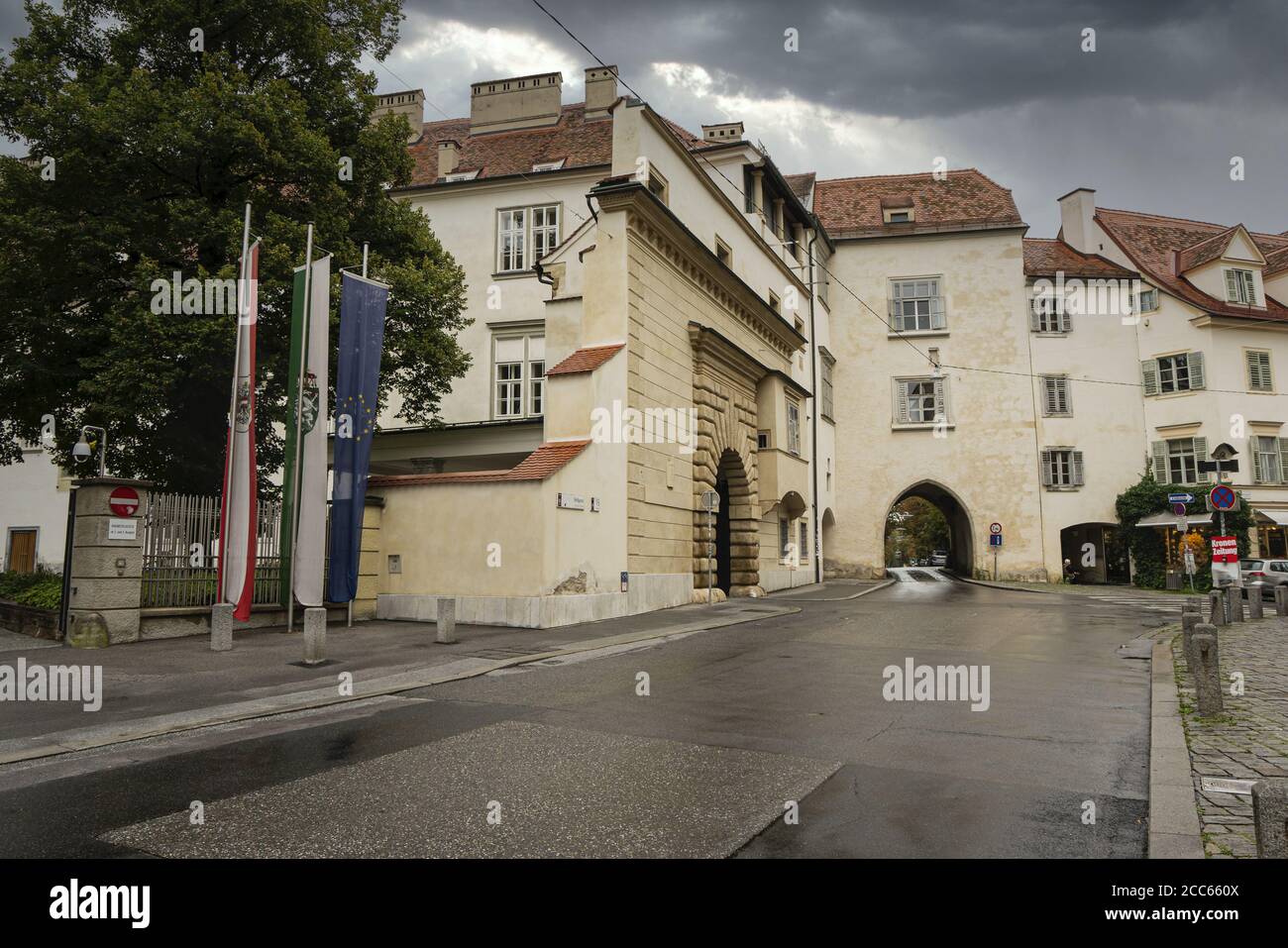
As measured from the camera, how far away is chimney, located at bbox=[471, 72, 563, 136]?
112 feet

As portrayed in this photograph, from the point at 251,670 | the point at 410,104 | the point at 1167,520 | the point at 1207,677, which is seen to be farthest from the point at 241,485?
the point at 1167,520

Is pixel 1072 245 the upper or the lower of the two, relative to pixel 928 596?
upper

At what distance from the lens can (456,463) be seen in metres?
27.1

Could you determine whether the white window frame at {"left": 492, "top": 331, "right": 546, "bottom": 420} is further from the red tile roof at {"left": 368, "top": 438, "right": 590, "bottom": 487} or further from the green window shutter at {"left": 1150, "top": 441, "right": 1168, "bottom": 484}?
the green window shutter at {"left": 1150, "top": 441, "right": 1168, "bottom": 484}

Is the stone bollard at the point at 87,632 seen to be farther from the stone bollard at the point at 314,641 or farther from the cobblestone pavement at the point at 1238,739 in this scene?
the cobblestone pavement at the point at 1238,739

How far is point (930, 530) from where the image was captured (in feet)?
246

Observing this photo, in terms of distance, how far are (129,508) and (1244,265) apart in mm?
40778

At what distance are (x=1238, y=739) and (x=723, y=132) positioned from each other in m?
30.7

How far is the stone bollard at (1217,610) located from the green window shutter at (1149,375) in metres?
19.9

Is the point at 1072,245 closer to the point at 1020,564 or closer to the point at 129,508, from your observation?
the point at 1020,564

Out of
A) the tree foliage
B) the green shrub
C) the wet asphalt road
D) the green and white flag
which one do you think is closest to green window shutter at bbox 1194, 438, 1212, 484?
the tree foliage

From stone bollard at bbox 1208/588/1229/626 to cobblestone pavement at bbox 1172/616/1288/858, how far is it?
11.8 feet
